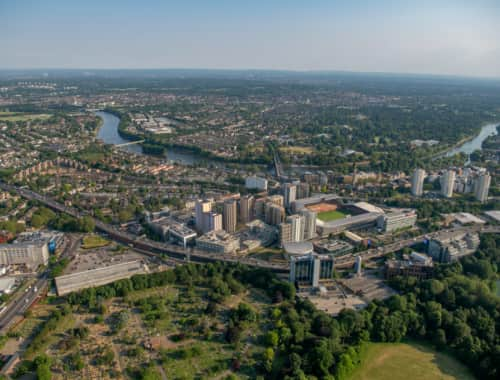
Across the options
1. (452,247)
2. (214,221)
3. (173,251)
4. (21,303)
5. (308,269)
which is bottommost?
(21,303)

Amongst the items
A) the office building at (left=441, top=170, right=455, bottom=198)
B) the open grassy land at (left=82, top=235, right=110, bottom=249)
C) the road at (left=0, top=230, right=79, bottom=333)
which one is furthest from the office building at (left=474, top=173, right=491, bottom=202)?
the road at (left=0, top=230, right=79, bottom=333)

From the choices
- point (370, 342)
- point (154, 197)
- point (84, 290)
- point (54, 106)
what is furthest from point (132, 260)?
point (54, 106)

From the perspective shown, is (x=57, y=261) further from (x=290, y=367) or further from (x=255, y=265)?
(x=290, y=367)

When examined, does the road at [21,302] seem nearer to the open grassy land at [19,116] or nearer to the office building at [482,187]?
the office building at [482,187]

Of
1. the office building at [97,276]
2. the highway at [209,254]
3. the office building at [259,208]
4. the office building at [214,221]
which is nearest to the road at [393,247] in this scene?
the highway at [209,254]

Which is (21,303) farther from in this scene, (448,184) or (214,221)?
(448,184)

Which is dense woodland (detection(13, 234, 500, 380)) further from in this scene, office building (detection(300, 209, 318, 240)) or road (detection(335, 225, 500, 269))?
office building (detection(300, 209, 318, 240))

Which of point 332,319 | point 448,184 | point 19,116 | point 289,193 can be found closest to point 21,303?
point 332,319
